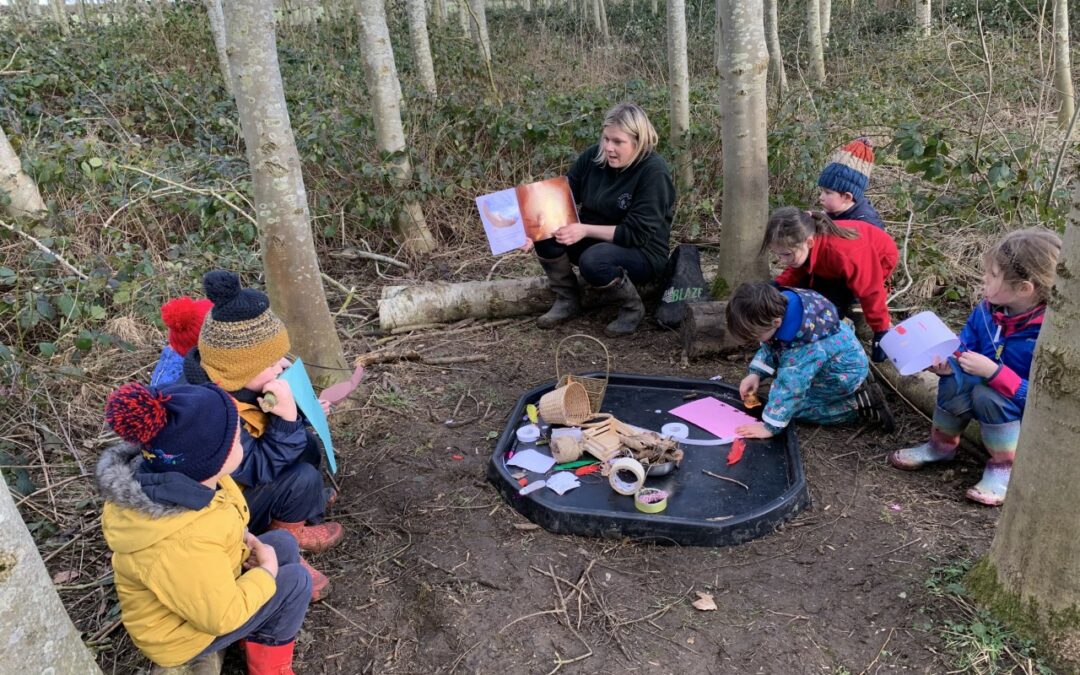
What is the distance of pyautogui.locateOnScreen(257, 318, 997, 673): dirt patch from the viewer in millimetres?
2146

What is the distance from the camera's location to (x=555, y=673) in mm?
2107

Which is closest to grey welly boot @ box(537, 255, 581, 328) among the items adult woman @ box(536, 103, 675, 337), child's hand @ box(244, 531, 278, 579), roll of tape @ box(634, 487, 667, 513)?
adult woman @ box(536, 103, 675, 337)

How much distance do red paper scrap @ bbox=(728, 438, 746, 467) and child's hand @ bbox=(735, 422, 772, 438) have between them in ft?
0.16

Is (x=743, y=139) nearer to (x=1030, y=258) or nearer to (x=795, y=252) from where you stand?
(x=795, y=252)

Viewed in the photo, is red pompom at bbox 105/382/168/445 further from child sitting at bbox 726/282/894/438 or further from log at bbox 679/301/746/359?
log at bbox 679/301/746/359

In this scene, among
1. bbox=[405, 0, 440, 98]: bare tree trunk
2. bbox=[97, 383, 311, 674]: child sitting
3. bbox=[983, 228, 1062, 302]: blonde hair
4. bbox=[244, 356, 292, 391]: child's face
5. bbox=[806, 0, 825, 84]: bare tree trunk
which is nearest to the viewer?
bbox=[97, 383, 311, 674]: child sitting

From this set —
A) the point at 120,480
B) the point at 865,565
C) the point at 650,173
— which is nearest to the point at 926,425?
the point at 865,565

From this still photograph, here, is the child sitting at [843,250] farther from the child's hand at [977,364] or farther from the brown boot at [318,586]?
the brown boot at [318,586]

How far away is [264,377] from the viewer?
2355 millimetres

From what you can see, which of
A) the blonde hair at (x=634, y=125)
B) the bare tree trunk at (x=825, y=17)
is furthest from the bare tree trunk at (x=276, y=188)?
the bare tree trunk at (x=825, y=17)

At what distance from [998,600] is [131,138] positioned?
7517mm

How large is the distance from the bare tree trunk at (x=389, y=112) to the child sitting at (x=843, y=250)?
3.02 metres

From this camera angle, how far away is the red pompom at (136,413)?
153 cm

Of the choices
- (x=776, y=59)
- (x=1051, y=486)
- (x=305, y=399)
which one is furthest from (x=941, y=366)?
(x=776, y=59)
